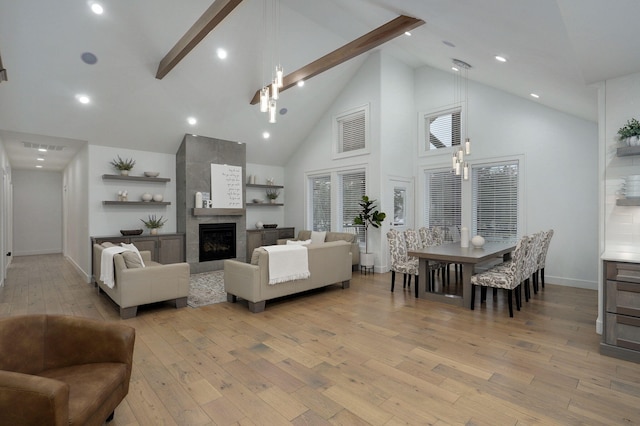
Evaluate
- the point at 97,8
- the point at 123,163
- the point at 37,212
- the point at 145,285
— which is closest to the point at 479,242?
the point at 145,285

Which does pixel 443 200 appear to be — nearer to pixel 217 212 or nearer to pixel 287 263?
pixel 287 263

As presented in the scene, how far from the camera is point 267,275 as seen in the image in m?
4.27

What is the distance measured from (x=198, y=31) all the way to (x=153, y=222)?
411 centimetres

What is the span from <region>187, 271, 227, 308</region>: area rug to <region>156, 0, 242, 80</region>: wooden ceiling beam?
372 cm

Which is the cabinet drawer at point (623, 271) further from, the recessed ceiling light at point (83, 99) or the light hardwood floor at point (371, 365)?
the recessed ceiling light at point (83, 99)

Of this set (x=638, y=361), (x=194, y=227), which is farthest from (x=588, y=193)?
(x=194, y=227)

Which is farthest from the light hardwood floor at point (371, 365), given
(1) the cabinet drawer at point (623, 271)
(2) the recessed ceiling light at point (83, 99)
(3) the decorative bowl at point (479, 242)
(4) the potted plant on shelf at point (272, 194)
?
(4) the potted plant on shelf at point (272, 194)

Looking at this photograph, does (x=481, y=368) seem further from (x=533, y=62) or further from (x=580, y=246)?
(x=580, y=246)

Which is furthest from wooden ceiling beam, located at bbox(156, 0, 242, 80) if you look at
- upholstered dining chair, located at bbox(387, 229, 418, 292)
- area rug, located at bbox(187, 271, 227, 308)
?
upholstered dining chair, located at bbox(387, 229, 418, 292)

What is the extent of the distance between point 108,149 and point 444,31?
6.55m

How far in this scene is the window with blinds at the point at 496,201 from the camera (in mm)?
6177

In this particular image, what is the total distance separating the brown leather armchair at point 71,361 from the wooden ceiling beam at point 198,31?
3.52 meters

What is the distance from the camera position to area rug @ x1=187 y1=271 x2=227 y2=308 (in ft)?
15.6

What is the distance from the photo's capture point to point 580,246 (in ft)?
17.7
